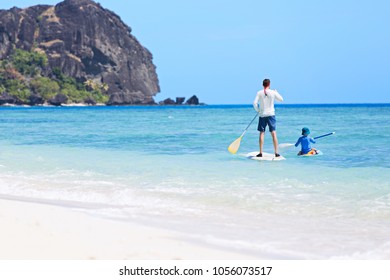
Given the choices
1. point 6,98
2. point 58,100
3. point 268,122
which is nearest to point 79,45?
point 58,100

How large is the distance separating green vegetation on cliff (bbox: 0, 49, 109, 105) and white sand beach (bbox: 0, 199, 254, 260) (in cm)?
15503

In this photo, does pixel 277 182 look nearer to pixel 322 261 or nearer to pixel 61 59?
pixel 322 261

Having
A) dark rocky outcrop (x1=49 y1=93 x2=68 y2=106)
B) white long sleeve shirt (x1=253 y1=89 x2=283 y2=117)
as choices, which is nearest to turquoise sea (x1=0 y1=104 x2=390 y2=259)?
white long sleeve shirt (x1=253 y1=89 x2=283 y2=117)

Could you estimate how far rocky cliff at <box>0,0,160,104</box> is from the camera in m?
182

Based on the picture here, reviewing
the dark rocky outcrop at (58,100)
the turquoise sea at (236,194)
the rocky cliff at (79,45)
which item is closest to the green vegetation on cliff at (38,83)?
the dark rocky outcrop at (58,100)

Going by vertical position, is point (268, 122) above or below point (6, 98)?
below

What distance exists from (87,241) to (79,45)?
185 m

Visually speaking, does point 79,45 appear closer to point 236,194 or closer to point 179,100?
point 179,100

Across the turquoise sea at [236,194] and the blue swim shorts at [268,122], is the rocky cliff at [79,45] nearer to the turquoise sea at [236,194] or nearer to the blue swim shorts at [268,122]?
the blue swim shorts at [268,122]

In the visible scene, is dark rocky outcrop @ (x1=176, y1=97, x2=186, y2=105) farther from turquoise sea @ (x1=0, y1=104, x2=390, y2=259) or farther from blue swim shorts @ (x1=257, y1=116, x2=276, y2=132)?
blue swim shorts @ (x1=257, y1=116, x2=276, y2=132)

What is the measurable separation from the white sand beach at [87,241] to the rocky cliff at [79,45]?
175m

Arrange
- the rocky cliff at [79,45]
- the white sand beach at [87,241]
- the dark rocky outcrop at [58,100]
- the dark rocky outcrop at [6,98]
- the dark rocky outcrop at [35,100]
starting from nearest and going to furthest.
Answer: the white sand beach at [87,241]
the dark rocky outcrop at [6,98]
the dark rocky outcrop at [35,100]
the dark rocky outcrop at [58,100]
the rocky cliff at [79,45]

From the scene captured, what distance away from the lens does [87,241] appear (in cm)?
566

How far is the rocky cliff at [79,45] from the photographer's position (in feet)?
599
